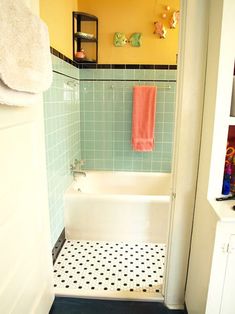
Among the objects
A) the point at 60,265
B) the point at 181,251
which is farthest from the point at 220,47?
the point at 60,265

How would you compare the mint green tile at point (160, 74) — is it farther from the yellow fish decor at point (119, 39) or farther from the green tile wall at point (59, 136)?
the green tile wall at point (59, 136)

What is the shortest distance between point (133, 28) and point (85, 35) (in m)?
0.62

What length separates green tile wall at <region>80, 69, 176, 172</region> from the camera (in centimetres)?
301

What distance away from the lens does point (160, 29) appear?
2.86 metres

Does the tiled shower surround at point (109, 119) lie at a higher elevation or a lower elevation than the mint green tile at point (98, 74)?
lower

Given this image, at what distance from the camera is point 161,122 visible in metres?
3.12

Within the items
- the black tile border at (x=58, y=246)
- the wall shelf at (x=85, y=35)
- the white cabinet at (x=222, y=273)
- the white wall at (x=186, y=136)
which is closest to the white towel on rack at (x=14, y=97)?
the white wall at (x=186, y=136)

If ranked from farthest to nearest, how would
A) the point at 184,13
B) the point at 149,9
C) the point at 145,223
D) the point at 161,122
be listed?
the point at 161,122
the point at 149,9
the point at 145,223
the point at 184,13

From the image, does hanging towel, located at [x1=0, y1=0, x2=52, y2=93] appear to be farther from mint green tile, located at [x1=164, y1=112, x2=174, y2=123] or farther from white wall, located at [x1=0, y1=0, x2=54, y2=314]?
mint green tile, located at [x1=164, y1=112, x2=174, y2=123]

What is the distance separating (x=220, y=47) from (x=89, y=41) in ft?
7.29

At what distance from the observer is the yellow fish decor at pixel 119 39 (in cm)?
291

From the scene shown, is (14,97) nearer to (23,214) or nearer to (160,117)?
(23,214)

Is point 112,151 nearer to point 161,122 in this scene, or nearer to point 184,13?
point 161,122

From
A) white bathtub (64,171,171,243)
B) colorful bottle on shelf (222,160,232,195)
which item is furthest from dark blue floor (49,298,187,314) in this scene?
colorful bottle on shelf (222,160,232,195)
